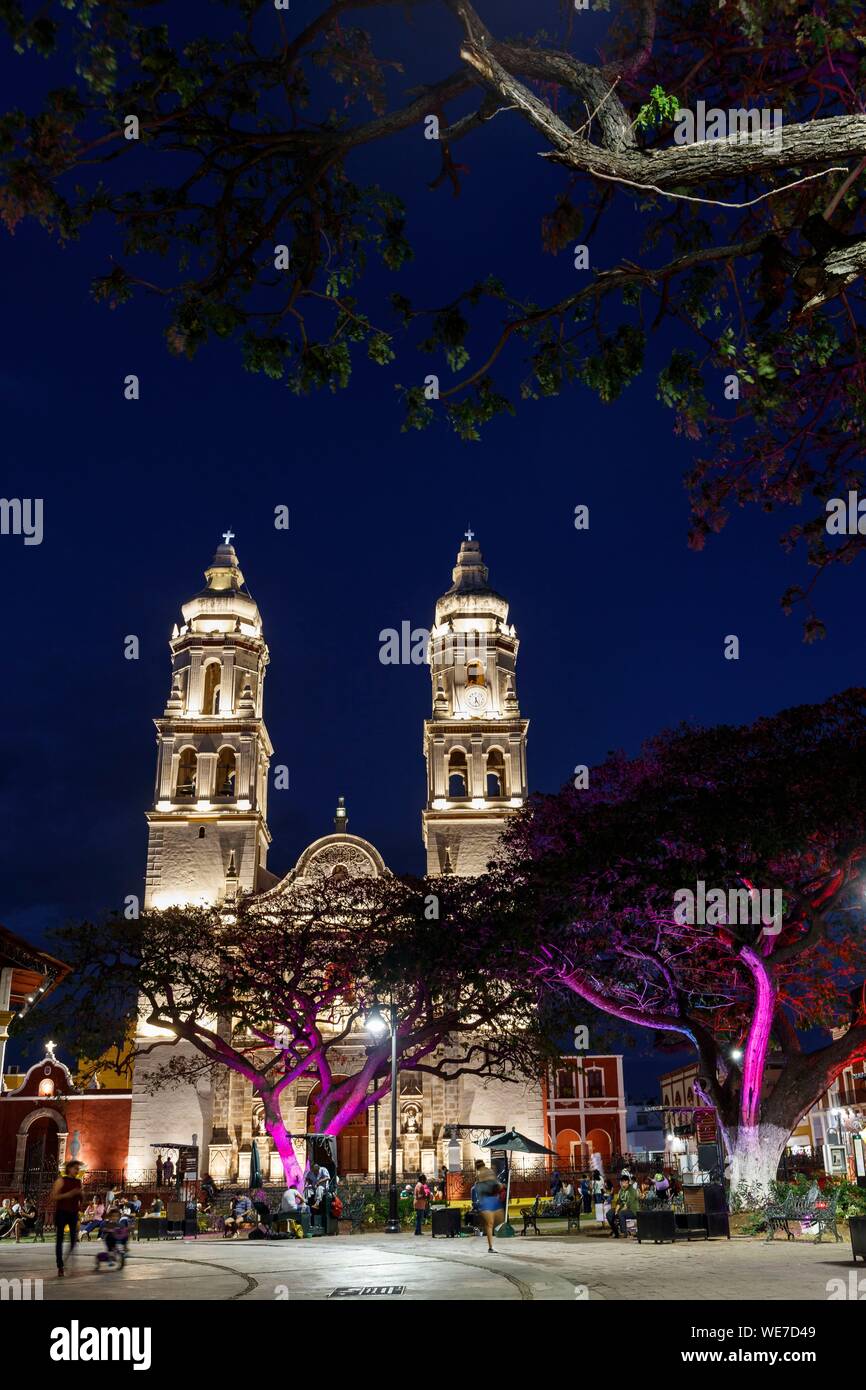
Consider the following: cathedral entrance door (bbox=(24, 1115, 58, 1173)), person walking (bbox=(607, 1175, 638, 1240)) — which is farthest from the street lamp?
cathedral entrance door (bbox=(24, 1115, 58, 1173))

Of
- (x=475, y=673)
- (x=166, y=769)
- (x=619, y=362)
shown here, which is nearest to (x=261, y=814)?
(x=166, y=769)

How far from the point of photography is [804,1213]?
16.5m

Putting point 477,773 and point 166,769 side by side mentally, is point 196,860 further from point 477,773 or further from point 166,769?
point 477,773

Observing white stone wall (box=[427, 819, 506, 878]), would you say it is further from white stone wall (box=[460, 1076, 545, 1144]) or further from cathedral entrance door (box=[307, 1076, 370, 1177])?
cathedral entrance door (box=[307, 1076, 370, 1177])

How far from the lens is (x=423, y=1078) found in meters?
42.2

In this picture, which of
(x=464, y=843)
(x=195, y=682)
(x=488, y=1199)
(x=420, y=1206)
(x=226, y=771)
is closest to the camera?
(x=488, y=1199)

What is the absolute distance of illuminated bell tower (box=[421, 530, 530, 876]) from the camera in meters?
45.0

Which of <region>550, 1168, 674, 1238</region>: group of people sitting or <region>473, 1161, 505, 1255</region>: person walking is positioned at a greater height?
<region>473, 1161, 505, 1255</region>: person walking

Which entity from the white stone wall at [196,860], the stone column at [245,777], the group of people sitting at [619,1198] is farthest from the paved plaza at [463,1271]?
the stone column at [245,777]

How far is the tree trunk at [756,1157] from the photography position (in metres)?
20.0

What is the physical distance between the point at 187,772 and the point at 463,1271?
3653 centimetres

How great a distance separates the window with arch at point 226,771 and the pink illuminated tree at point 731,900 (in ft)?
74.8

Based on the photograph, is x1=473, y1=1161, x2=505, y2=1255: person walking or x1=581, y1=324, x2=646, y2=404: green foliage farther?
x1=473, y1=1161, x2=505, y2=1255: person walking

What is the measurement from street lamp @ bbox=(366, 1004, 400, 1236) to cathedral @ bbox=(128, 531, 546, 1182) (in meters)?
8.98
